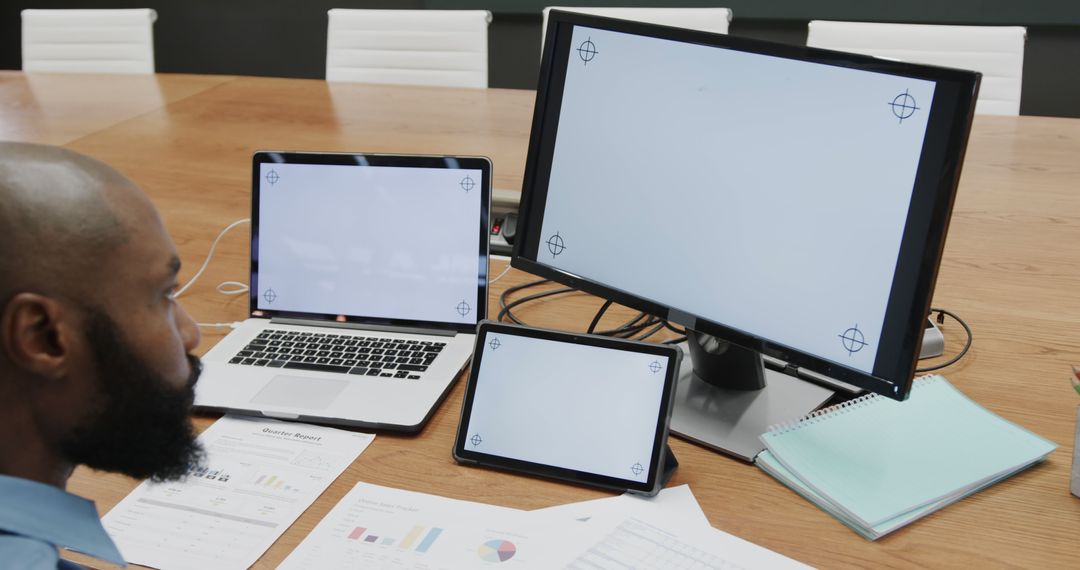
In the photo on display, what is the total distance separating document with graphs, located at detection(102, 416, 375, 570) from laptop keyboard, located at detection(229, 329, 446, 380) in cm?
10

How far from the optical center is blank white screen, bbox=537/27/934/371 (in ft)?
2.62

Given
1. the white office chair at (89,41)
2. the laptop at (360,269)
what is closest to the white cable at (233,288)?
the laptop at (360,269)

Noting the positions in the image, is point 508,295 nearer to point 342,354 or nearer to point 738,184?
point 342,354

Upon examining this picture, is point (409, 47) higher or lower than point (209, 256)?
higher

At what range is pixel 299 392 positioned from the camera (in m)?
1.02

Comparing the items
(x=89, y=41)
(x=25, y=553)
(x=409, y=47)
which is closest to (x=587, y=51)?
(x=25, y=553)

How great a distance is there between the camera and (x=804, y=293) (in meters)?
0.85

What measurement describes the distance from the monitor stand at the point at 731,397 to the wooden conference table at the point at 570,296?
→ 3 cm

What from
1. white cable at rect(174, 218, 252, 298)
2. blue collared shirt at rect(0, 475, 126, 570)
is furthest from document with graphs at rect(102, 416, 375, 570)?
white cable at rect(174, 218, 252, 298)

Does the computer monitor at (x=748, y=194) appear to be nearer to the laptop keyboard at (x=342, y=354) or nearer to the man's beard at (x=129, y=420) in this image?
the laptop keyboard at (x=342, y=354)

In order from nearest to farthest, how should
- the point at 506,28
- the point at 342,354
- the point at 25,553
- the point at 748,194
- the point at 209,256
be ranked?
the point at 25,553 → the point at 748,194 → the point at 342,354 → the point at 209,256 → the point at 506,28

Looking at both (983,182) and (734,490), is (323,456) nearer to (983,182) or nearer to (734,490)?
(734,490)

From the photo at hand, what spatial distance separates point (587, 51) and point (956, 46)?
54.5 inches

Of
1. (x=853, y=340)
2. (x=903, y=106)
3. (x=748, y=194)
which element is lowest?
(x=853, y=340)
